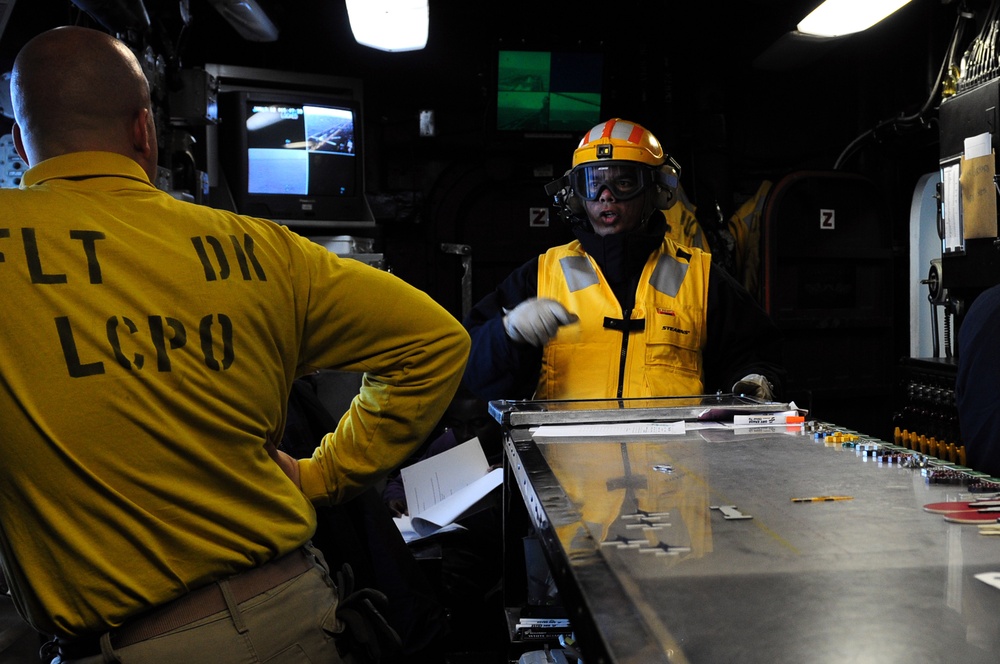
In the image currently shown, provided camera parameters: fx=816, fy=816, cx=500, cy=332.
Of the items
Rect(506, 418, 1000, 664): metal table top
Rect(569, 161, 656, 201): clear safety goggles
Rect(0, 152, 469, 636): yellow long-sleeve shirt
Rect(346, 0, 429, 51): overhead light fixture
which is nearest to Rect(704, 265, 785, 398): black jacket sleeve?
Rect(569, 161, 656, 201): clear safety goggles

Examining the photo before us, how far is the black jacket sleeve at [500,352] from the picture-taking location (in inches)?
106

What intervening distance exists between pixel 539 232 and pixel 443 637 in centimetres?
382

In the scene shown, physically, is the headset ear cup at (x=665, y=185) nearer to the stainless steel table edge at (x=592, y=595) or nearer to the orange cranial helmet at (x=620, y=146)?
the orange cranial helmet at (x=620, y=146)

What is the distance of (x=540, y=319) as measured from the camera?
7.95 ft

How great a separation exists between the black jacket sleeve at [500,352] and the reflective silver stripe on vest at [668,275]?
0.46 m

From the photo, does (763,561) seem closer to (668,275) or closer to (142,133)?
(142,133)

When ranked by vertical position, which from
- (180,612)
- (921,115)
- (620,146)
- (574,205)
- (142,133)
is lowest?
(180,612)

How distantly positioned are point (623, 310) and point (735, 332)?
0.41 metres

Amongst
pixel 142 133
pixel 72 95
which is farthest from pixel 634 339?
pixel 72 95

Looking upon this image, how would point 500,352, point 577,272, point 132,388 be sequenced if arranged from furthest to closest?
point 577,272
point 500,352
point 132,388

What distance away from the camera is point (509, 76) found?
5188mm

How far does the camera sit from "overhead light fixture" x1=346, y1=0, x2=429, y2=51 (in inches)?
162

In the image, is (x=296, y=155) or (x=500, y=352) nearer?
(x=500, y=352)

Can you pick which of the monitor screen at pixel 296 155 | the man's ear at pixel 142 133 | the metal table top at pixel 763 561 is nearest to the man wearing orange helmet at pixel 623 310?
the metal table top at pixel 763 561
